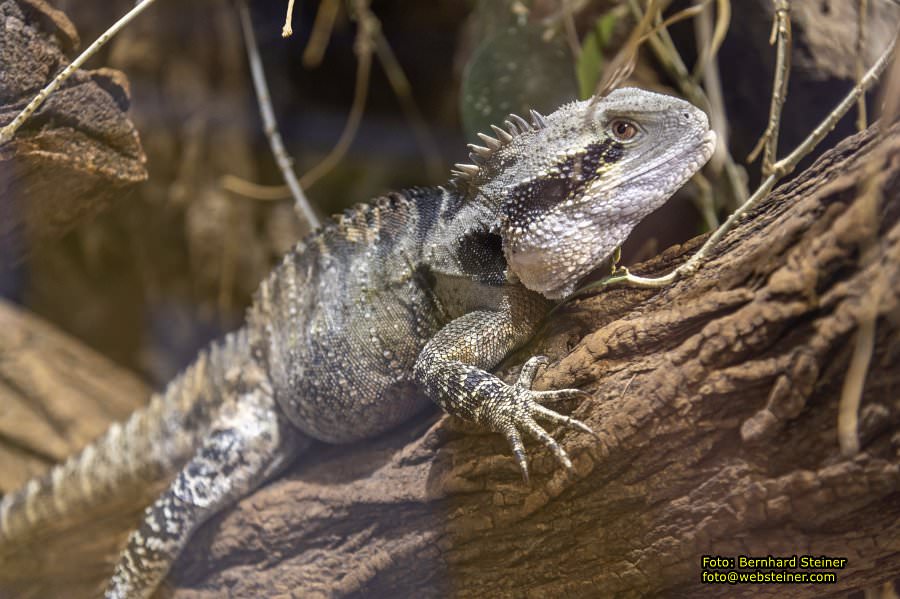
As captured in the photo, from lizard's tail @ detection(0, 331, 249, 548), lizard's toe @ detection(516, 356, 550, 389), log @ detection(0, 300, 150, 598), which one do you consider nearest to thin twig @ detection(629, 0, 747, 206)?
A: lizard's toe @ detection(516, 356, 550, 389)

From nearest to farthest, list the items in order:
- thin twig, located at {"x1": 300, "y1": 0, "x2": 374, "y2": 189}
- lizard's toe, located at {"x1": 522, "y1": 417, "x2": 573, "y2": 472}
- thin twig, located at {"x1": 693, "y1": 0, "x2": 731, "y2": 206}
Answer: lizard's toe, located at {"x1": 522, "y1": 417, "x2": 573, "y2": 472}, thin twig, located at {"x1": 693, "y1": 0, "x2": 731, "y2": 206}, thin twig, located at {"x1": 300, "y1": 0, "x2": 374, "y2": 189}

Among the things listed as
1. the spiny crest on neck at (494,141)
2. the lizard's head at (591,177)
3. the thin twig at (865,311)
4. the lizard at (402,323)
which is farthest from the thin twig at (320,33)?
the thin twig at (865,311)

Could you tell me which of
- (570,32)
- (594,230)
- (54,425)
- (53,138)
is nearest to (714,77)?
(594,230)

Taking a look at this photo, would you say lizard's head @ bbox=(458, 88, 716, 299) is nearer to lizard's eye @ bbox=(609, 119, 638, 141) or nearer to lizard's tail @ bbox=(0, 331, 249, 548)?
lizard's eye @ bbox=(609, 119, 638, 141)

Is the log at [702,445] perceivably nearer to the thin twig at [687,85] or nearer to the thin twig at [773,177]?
the thin twig at [773,177]

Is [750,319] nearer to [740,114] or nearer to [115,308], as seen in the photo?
[740,114]
